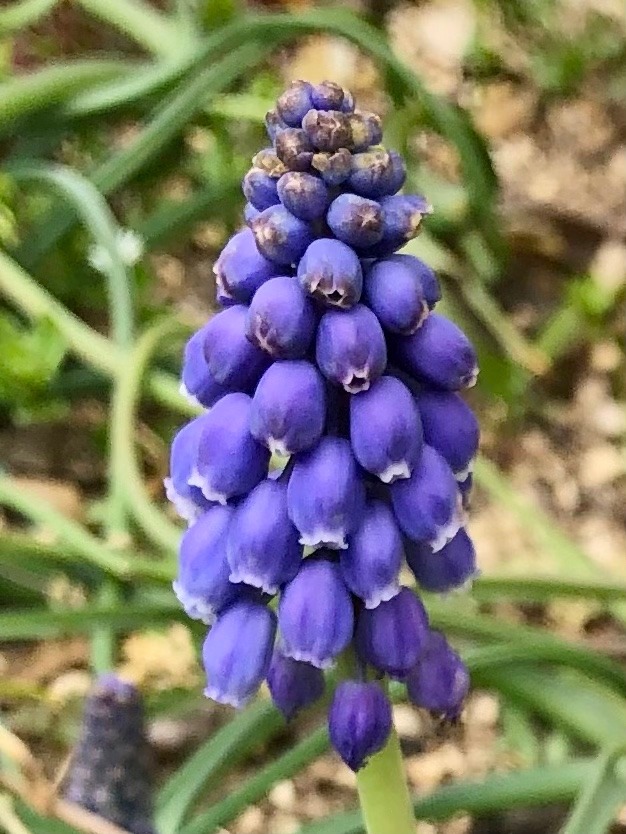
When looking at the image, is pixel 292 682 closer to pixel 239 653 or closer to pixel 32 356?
pixel 239 653

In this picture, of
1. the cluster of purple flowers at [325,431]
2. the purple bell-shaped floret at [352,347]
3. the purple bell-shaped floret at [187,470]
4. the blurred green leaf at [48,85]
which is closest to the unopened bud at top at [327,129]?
the cluster of purple flowers at [325,431]

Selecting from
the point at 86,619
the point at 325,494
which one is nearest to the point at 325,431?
the point at 325,494

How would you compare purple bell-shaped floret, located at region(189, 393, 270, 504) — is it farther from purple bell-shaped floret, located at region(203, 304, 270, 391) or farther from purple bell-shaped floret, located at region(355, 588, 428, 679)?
purple bell-shaped floret, located at region(355, 588, 428, 679)

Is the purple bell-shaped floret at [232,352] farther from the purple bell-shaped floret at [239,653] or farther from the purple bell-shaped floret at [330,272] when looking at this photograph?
the purple bell-shaped floret at [239,653]

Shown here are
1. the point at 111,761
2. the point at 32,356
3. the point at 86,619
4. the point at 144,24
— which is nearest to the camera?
the point at 111,761

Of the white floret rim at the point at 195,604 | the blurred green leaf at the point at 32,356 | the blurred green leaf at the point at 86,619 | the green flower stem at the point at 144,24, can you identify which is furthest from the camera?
the green flower stem at the point at 144,24

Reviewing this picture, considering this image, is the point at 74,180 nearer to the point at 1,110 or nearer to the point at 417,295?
the point at 1,110

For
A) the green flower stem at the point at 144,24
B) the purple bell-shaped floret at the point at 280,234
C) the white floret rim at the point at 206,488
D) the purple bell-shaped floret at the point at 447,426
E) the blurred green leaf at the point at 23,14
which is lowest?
the white floret rim at the point at 206,488
